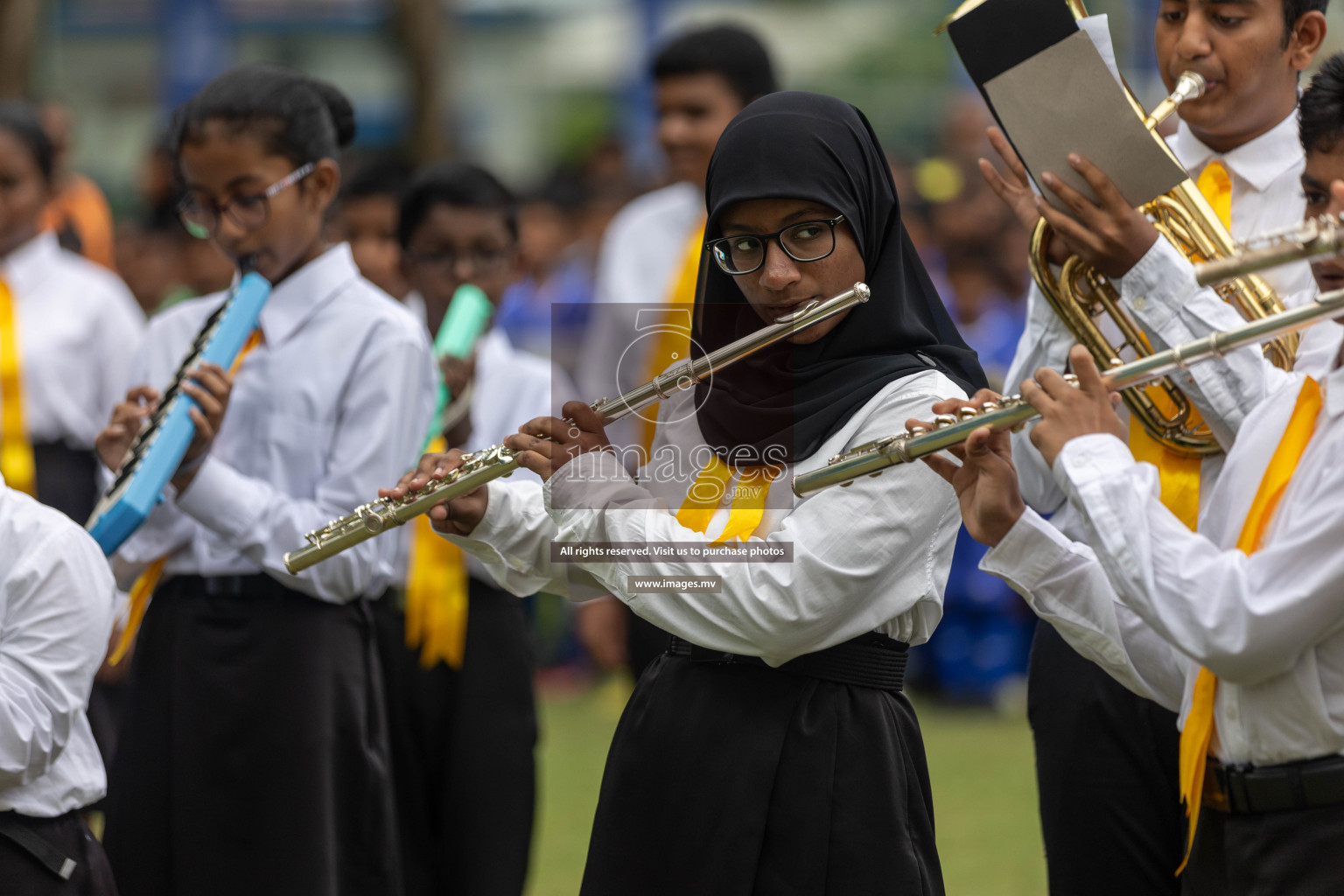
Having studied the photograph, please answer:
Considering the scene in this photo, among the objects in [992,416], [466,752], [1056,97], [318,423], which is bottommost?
[466,752]

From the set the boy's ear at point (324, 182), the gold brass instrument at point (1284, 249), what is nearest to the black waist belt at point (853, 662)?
the gold brass instrument at point (1284, 249)

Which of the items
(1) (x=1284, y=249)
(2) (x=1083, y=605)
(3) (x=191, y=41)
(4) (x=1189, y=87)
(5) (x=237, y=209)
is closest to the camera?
(1) (x=1284, y=249)

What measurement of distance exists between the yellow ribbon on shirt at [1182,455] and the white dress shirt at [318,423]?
1.72 metres

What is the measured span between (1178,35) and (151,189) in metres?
8.17

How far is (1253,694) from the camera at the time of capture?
2.64 metres

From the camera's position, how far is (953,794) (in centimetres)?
704

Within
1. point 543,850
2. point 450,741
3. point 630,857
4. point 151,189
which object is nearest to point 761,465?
point 630,857

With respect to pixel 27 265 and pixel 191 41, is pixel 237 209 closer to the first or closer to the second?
pixel 27 265

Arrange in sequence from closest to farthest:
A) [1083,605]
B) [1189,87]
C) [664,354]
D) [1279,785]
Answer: [1279,785], [1083,605], [1189,87], [664,354]

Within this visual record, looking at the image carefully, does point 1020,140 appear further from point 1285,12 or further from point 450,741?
point 450,741

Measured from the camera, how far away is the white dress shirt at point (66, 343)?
5.93m

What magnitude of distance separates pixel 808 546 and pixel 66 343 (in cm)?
405

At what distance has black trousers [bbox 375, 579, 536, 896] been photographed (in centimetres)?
480

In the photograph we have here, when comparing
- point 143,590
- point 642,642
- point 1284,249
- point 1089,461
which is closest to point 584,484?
point 1089,461
